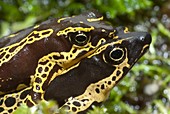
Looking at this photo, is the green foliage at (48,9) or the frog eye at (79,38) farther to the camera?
the green foliage at (48,9)

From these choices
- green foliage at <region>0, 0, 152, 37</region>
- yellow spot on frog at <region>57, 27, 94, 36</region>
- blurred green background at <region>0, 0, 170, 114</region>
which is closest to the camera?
yellow spot on frog at <region>57, 27, 94, 36</region>

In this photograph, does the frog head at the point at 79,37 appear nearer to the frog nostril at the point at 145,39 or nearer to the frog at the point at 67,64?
the frog at the point at 67,64

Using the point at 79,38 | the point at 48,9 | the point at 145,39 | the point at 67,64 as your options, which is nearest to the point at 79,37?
the point at 79,38

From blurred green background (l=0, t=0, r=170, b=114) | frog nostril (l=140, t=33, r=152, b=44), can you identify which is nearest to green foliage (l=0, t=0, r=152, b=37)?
blurred green background (l=0, t=0, r=170, b=114)

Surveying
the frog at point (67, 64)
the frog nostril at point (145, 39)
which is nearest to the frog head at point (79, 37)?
the frog at point (67, 64)

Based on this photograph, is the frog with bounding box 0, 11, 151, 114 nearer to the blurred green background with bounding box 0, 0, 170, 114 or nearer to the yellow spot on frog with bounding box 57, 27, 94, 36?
the yellow spot on frog with bounding box 57, 27, 94, 36

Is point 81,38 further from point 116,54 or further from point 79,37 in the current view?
point 116,54
